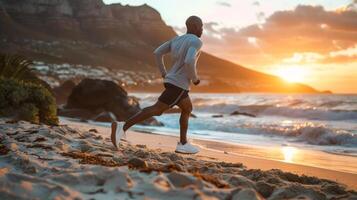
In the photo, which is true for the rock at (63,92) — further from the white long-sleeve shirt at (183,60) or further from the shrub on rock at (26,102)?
the white long-sleeve shirt at (183,60)

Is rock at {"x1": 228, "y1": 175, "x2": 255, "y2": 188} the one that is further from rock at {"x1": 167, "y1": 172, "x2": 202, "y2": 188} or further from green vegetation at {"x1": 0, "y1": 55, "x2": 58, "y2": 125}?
green vegetation at {"x1": 0, "y1": 55, "x2": 58, "y2": 125}

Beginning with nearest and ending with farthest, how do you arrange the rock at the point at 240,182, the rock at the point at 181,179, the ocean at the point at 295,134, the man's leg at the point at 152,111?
the rock at the point at 181,179 < the rock at the point at 240,182 < the man's leg at the point at 152,111 < the ocean at the point at 295,134

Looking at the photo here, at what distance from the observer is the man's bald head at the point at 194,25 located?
636 cm

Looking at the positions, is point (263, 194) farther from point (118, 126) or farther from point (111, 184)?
point (118, 126)

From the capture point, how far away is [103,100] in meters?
18.2

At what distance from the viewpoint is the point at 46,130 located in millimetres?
6566

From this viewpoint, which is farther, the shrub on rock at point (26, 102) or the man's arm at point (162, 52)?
the shrub on rock at point (26, 102)

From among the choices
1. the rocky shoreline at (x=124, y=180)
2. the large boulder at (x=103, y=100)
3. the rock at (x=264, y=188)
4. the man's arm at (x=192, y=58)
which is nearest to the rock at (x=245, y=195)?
the rocky shoreline at (x=124, y=180)

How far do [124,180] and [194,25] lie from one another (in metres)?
3.46

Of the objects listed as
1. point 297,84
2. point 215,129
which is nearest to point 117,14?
point 297,84

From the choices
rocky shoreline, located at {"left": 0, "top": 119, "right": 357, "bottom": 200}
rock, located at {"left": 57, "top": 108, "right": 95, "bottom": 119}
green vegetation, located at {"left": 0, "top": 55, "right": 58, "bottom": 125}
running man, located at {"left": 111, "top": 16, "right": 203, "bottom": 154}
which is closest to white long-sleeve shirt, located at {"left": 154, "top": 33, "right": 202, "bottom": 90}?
running man, located at {"left": 111, "top": 16, "right": 203, "bottom": 154}

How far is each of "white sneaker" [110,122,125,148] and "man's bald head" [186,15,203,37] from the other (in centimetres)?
160

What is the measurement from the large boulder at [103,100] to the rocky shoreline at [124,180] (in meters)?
12.6

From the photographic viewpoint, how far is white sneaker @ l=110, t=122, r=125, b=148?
6168mm
